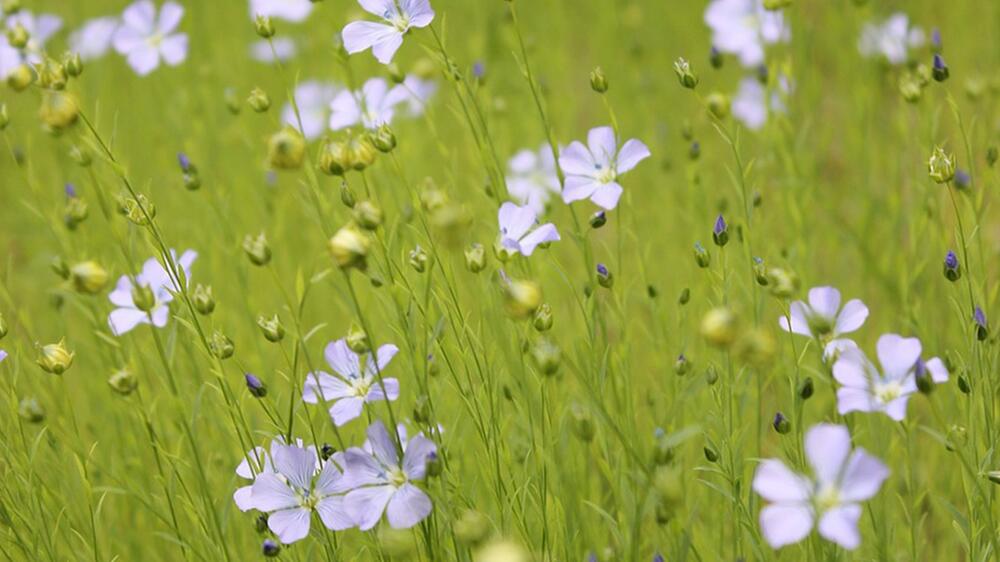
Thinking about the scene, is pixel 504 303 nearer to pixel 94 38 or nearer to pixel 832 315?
pixel 832 315

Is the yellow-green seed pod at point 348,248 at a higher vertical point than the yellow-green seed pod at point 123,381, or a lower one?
higher

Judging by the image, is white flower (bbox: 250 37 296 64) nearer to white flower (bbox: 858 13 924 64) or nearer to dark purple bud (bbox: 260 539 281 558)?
white flower (bbox: 858 13 924 64)

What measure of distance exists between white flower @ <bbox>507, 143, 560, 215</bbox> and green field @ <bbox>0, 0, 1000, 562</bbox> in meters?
0.01

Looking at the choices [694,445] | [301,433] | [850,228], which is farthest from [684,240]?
[301,433]

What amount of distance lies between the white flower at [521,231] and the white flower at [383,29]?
0.31 meters

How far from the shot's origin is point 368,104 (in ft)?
6.89

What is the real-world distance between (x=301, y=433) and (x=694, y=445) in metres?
0.84

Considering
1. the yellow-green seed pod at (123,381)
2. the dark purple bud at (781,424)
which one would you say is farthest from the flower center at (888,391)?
the yellow-green seed pod at (123,381)

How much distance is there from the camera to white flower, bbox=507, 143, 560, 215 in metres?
2.61

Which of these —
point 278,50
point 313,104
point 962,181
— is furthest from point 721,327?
point 278,50

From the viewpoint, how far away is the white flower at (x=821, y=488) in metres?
1.05

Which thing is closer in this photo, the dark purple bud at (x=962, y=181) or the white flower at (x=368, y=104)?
the dark purple bud at (x=962, y=181)

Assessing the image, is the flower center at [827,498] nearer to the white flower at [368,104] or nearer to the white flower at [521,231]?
the white flower at [521,231]

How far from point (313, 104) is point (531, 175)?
88 centimetres
